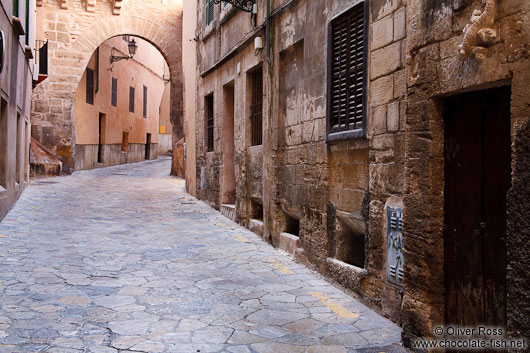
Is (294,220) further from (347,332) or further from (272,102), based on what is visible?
(347,332)

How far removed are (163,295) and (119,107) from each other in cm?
2454

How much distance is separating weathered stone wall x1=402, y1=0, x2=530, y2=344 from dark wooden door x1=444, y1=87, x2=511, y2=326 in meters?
0.07

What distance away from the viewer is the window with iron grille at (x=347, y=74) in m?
5.10

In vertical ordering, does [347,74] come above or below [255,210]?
above

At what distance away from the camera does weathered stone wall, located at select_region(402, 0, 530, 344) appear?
8.96 feet

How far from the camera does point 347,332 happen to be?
3.94 meters

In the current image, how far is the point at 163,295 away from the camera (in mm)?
4820

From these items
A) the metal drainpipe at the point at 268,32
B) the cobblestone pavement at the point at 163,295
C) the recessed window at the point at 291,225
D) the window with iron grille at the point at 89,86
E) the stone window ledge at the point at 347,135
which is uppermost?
the window with iron grille at the point at 89,86

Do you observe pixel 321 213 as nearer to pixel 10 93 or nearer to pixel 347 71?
pixel 347 71

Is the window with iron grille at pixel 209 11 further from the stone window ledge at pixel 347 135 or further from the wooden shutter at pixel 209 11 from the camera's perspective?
the stone window ledge at pixel 347 135

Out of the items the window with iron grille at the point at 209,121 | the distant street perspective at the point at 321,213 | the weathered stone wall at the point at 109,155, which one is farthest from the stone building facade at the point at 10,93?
the weathered stone wall at the point at 109,155

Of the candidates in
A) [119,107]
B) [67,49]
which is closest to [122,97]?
[119,107]

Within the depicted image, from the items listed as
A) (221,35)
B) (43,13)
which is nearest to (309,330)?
(221,35)

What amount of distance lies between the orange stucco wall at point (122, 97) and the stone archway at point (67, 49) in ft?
6.78
